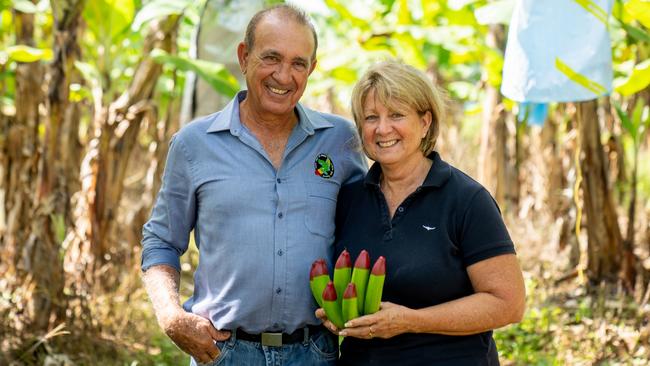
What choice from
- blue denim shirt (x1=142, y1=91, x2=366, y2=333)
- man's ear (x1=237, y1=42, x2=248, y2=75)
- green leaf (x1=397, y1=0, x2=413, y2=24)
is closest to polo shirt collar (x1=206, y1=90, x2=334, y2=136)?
blue denim shirt (x1=142, y1=91, x2=366, y2=333)

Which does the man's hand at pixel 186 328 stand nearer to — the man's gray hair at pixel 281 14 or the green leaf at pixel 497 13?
the man's gray hair at pixel 281 14

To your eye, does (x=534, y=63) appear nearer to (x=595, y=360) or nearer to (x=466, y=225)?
(x=466, y=225)

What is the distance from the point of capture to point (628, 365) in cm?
447

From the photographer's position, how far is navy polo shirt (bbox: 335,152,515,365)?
2.50 meters

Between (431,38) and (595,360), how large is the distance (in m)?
2.26

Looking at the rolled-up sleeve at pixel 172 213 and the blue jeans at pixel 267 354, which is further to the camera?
Answer: the rolled-up sleeve at pixel 172 213

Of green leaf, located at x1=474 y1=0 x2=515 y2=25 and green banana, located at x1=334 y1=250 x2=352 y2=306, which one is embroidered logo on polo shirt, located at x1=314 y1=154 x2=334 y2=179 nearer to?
green banana, located at x1=334 y1=250 x2=352 y2=306

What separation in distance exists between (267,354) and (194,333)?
0.74 ft

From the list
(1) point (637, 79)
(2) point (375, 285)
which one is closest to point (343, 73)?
(1) point (637, 79)

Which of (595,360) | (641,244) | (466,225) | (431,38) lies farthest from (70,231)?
(641,244)

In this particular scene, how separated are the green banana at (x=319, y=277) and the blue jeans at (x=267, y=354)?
0.23 metres

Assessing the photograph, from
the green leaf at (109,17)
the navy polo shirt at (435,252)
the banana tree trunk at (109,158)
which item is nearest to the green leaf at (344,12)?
the banana tree trunk at (109,158)

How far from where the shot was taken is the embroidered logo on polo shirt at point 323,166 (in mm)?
2809

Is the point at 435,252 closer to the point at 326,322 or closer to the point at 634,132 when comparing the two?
the point at 326,322
